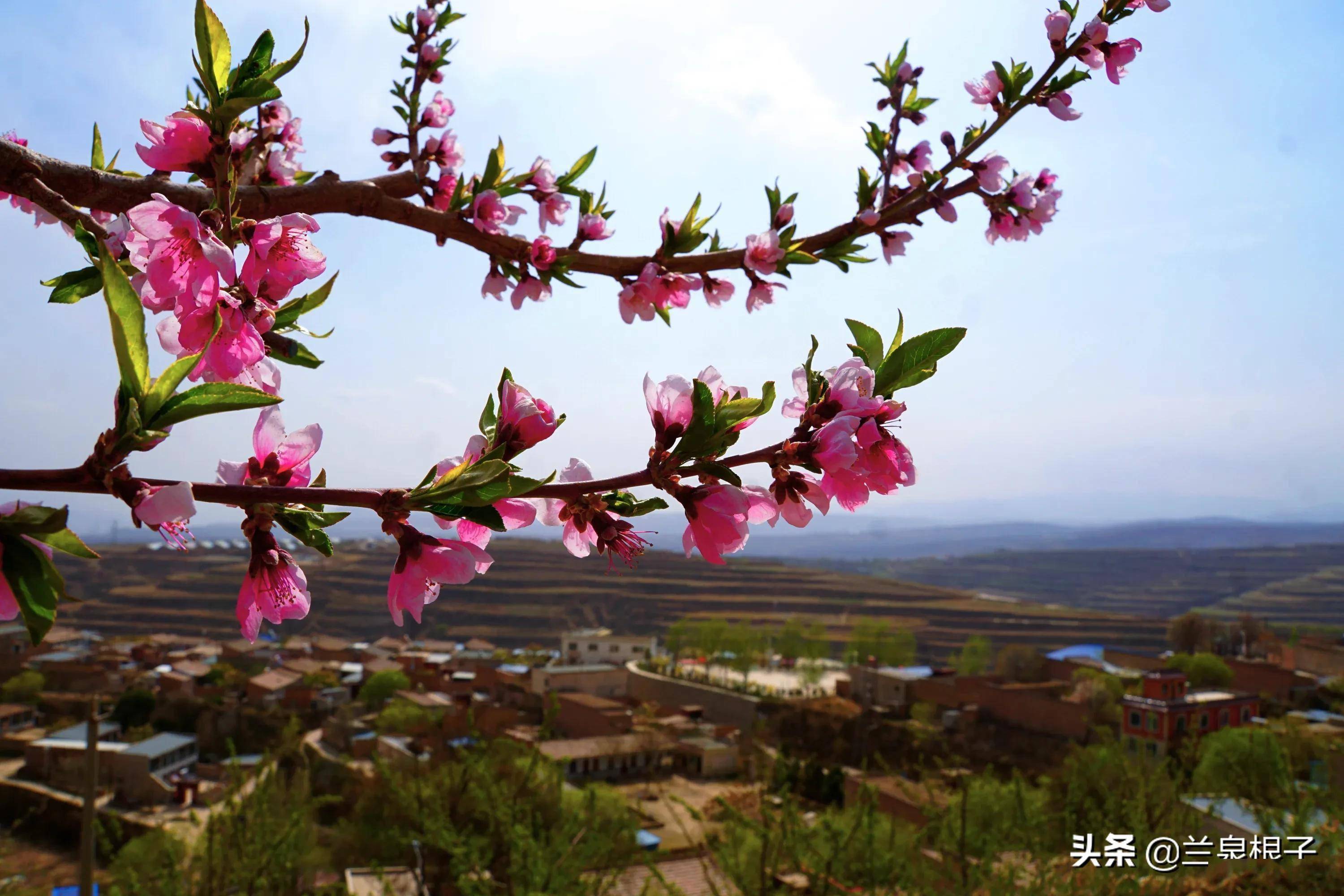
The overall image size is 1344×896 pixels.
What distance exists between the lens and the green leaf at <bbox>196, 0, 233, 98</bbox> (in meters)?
0.62

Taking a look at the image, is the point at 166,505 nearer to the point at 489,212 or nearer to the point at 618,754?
the point at 489,212

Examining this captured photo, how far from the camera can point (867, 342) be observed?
66 cm

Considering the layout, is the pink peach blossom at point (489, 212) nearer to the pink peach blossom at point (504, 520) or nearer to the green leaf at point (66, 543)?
the pink peach blossom at point (504, 520)

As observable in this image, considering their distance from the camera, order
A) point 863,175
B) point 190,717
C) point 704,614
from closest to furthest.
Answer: point 863,175, point 190,717, point 704,614

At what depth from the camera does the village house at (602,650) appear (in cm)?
3544

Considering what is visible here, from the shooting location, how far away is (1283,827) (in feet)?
15.3

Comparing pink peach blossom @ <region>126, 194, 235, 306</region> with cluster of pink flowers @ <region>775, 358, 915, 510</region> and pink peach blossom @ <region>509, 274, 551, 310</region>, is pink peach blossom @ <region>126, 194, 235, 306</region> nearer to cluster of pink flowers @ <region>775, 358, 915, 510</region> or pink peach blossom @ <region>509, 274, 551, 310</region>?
cluster of pink flowers @ <region>775, 358, 915, 510</region>

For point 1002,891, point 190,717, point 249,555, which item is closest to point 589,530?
point 249,555

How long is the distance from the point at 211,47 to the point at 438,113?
1.19m

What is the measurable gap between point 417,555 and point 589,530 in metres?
0.14

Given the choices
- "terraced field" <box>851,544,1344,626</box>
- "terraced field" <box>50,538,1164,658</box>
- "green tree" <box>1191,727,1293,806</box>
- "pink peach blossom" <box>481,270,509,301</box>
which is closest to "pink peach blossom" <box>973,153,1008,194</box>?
"pink peach blossom" <box>481,270,509,301</box>

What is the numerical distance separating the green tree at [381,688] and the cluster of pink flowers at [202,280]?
94.4ft

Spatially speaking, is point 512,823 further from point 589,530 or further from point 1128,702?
point 1128,702

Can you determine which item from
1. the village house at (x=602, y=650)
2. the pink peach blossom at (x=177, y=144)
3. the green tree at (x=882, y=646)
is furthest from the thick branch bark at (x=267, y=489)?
the village house at (x=602, y=650)
